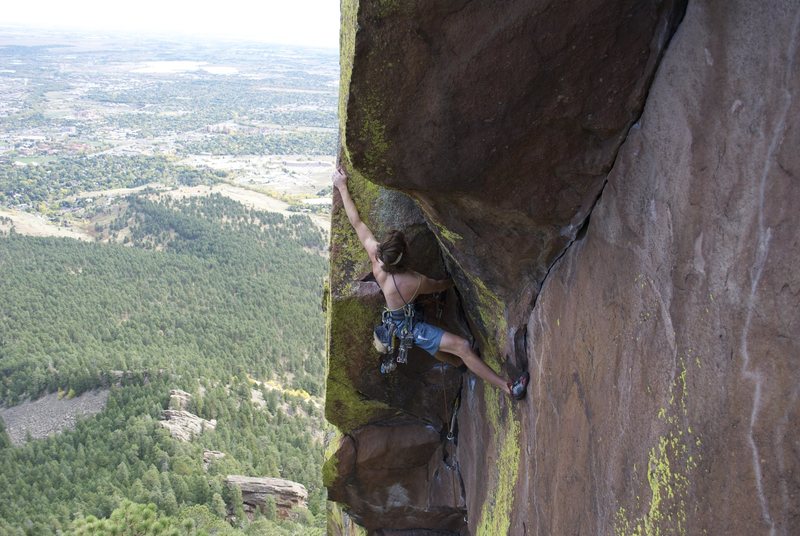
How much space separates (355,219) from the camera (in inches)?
299

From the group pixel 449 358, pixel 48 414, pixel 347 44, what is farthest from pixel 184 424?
pixel 347 44

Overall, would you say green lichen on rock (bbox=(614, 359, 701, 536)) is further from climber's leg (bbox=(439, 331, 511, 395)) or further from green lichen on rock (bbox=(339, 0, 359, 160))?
green lichen on rock (bbox=(339, 0, 359, 160))

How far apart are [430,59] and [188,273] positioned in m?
102

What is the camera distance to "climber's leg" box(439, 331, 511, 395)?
6949 mm

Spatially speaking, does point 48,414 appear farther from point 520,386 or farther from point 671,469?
point 671,469

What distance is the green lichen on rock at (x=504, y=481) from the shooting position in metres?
6.96

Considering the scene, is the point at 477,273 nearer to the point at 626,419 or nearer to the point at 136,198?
the point at 626,419

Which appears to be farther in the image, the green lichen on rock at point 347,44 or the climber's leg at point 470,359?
the climber's leg at point 470,359

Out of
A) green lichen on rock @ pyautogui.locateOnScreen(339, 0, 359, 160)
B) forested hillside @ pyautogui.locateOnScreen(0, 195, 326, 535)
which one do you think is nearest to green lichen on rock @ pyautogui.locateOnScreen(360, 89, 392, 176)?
green lichen on rock @ pyautogui.locateOnScreen(339, 0, 359, 160)

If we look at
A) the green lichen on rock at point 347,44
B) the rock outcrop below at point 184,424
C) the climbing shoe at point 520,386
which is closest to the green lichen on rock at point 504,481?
the climbing shoe at point 520,386

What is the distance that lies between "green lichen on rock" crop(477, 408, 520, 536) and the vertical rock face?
0.18 ft

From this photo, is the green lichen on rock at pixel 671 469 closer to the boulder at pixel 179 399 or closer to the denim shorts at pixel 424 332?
the denim shorts at pixel 424 332

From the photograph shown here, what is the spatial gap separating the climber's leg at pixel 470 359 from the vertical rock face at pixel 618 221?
0.22 metres

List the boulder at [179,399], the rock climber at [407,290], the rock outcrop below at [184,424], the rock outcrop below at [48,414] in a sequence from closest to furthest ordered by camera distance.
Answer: the rock climber at [407,290] < the rock outcrop below at [184,424] < the boulder at [179,399] < the rock outcrop below at [48,414]
